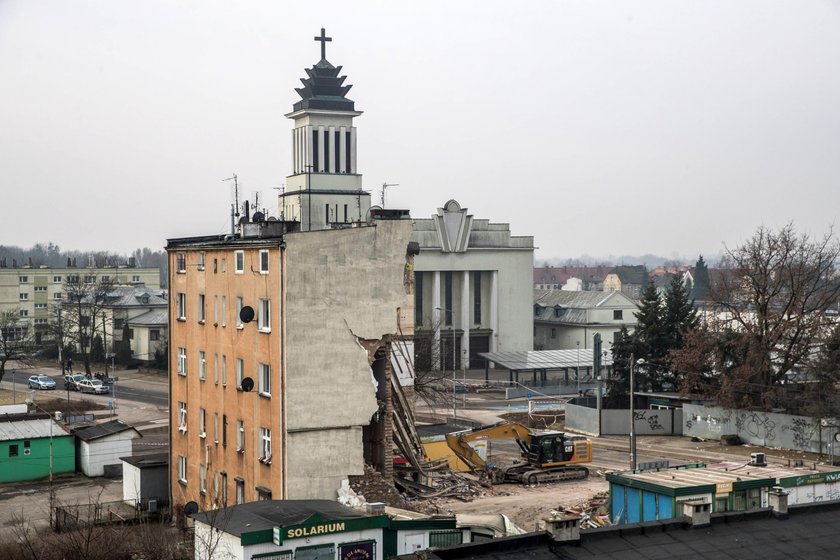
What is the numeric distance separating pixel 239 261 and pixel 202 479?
7697mm

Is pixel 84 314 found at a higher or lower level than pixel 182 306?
lower

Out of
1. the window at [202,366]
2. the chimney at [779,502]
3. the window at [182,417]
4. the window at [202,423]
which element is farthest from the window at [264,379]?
the chimney at [779,502]

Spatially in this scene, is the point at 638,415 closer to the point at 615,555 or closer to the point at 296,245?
the point at 296,245

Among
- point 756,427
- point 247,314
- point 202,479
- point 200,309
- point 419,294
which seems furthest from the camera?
point 419,294

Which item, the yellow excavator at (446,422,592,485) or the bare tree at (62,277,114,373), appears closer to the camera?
the yellow excavator at (446,422,592,485)

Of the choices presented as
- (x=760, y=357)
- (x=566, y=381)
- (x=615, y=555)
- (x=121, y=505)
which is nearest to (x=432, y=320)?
(x=566, y=381)

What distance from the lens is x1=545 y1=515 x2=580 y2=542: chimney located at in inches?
731

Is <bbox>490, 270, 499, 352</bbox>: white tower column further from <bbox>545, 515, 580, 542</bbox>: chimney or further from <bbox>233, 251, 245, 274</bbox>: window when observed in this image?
<bbox>545, 515, 580, 542</bbox>: chimney

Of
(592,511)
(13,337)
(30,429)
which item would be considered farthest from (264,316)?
(13,337)

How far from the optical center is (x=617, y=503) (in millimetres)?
29938

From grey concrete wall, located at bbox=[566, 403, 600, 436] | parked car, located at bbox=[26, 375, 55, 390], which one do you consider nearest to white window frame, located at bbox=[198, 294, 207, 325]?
grey concrete wall, located at bbox=[566, 403, 600, 436]

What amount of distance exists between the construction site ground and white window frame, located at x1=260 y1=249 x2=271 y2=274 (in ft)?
27.5

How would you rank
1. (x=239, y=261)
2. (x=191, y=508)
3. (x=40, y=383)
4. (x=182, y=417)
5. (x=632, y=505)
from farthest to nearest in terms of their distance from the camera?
(x=40, y=383) → (x=182, y=417) → (x=191, y=508) → (x=239, y=261) → (x=632, y=505)

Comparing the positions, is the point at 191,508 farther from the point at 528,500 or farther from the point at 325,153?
the point at 325,153
